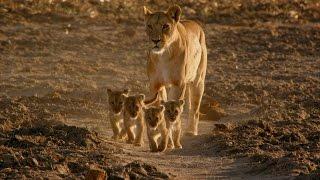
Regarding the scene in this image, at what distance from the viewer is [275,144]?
12836 mm

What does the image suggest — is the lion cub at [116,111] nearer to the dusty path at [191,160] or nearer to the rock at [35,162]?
the dusty path at [191,160]

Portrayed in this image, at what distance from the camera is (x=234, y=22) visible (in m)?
23.2

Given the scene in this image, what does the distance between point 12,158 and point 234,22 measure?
13.0 meters

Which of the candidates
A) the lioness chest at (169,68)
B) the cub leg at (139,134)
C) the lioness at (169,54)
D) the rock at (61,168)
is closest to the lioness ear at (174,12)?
the lioness at (169,54)

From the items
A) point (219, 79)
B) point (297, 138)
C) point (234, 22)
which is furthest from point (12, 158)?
point (234, 22)

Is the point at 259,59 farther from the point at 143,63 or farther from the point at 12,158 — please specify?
the point at 12,158

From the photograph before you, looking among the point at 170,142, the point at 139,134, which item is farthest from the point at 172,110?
the point at 139,134

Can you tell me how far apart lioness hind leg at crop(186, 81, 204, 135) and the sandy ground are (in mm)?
207

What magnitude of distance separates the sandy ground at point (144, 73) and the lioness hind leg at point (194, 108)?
21 cm

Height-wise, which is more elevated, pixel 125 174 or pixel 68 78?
pixel 125 174

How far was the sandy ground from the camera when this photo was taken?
12602mm

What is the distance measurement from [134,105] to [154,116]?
0.43m

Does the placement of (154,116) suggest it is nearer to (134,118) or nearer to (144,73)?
(134,118)

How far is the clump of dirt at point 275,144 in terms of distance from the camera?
1116cm
